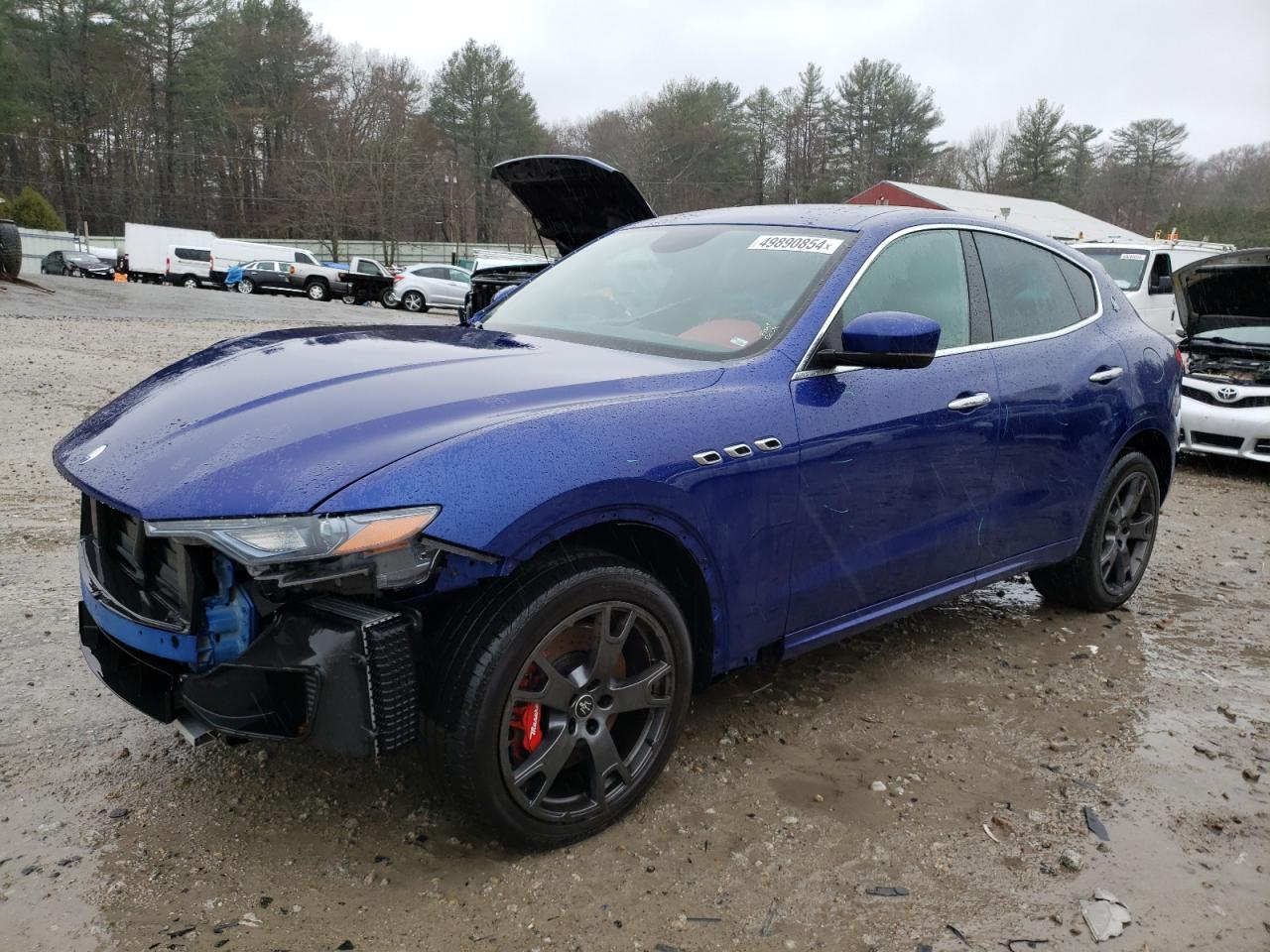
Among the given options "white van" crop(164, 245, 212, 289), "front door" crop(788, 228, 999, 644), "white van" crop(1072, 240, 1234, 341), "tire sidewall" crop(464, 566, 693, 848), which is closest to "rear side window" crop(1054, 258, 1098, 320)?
"front door" crop(788, 228, 999, 644)

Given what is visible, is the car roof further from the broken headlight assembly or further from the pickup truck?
the pickup truck

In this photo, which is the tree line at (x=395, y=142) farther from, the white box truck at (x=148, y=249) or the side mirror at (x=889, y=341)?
the side mirror at (x=889, y=341)

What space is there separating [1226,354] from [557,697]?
8439 mm

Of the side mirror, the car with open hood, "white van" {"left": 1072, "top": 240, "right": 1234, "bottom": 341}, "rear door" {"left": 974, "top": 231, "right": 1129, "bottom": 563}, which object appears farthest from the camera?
"white van" {"left": 1072, "top": 240, "right": 1234, "bottom": 341}

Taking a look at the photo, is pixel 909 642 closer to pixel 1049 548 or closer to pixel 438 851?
pixel 1049 548

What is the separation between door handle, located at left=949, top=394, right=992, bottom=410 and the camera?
11.0 ft

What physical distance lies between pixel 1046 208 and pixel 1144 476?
48432mm

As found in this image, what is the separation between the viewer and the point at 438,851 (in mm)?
2533

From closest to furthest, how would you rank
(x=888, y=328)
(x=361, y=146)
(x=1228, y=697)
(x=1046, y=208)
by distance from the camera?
(x=888, y=328) → (x=1228, y=697) → (x=1046, y=208) → (x=361, y=146)

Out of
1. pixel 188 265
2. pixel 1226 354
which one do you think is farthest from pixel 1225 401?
pixel 188 265

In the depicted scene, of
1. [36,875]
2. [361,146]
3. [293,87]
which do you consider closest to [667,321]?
[36,875]

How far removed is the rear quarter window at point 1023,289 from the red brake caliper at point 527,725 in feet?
7.59

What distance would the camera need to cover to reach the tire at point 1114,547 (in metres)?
4.34

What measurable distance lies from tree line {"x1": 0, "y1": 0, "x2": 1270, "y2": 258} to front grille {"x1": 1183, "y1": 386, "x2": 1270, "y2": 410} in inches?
2379
